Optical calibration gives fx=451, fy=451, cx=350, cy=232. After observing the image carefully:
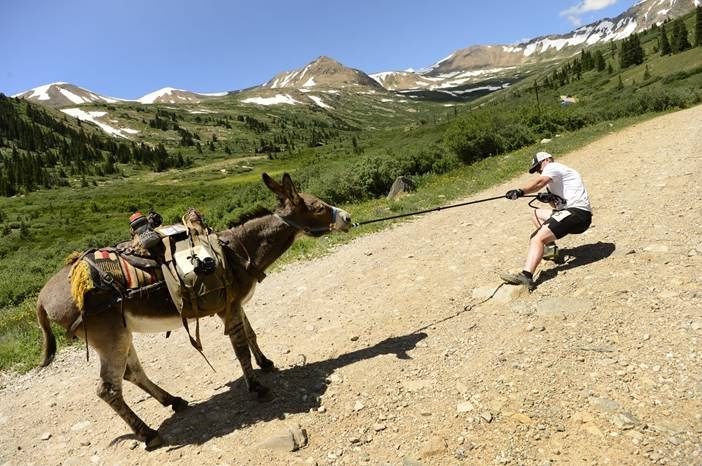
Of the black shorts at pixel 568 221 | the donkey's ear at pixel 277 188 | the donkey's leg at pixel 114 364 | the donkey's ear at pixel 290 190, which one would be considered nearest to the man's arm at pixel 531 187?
the black shorts at pixel 568 221

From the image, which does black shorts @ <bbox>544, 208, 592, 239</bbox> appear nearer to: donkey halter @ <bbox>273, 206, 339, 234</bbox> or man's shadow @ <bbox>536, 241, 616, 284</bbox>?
man's shadow @ <bbox>536, 241, 616, 284</bbox>

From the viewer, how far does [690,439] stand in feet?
13.3

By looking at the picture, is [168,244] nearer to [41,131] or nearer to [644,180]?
[644,180]

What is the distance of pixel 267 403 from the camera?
6352 mm

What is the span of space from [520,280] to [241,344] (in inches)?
188

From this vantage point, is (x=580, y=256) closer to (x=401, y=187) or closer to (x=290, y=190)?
(x=290, y=190)

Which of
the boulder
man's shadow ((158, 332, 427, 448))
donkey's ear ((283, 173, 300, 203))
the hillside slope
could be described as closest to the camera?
the hillside slope

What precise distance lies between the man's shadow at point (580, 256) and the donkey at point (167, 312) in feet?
13.1

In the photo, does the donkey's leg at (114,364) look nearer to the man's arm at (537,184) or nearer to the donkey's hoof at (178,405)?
the donkey's hoof at (178,405)

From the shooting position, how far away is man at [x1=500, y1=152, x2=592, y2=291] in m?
7.98

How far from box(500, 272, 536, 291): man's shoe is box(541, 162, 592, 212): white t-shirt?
169 cm

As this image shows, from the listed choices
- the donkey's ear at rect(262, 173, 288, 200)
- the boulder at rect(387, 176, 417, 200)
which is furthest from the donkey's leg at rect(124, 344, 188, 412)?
the boulder at rect(387, 176, 417, 200)

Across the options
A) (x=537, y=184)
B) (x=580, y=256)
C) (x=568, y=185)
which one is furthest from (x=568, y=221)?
(x=580, y=256)

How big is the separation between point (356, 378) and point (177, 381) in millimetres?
3400
